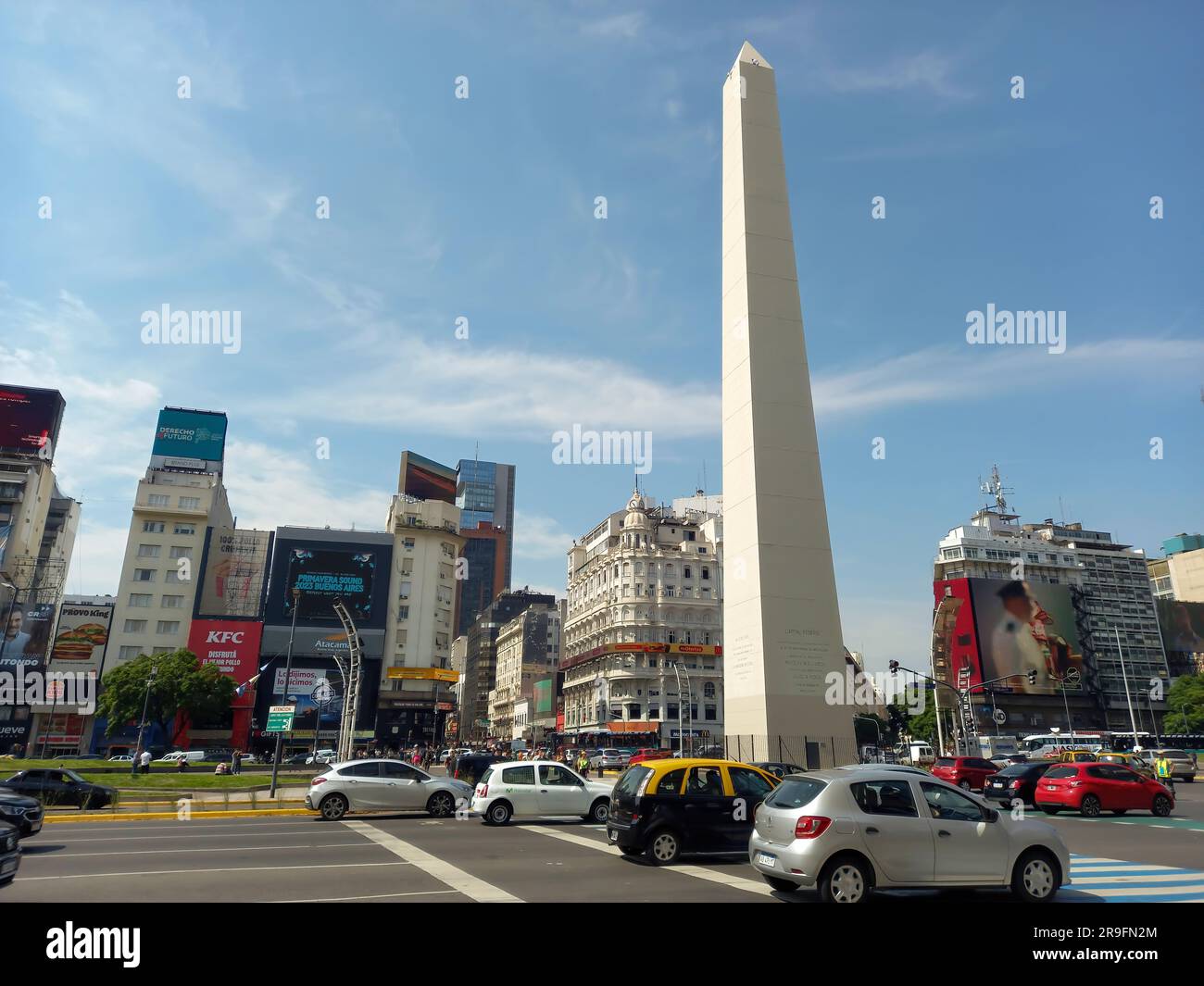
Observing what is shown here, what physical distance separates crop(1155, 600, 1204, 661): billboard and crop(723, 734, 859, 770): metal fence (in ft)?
385

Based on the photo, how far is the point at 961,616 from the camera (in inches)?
4222

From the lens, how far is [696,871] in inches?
447

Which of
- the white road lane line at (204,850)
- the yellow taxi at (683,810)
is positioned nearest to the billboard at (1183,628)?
the yellow taxi at (683,810)

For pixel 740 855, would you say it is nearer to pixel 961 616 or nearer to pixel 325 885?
pixel 325 885

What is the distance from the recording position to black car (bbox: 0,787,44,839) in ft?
47.9

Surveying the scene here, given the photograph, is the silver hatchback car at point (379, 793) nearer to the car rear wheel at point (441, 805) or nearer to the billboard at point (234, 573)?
the car rear wheel at point (441, 805)

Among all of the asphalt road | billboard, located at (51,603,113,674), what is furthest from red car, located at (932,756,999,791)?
billboard, located at (51,603,113,674)

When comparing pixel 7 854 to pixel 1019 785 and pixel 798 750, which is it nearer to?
pixel 798 750

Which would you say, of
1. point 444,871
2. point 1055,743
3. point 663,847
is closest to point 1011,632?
point 1055,743

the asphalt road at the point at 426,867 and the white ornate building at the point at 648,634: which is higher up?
the white ornate building at the point at 648,634

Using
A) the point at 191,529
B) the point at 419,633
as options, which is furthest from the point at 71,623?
the point at 419,633

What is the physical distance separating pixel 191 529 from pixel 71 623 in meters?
13.9

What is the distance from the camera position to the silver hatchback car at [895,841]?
8406 mm

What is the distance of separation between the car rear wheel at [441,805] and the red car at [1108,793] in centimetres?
1671
